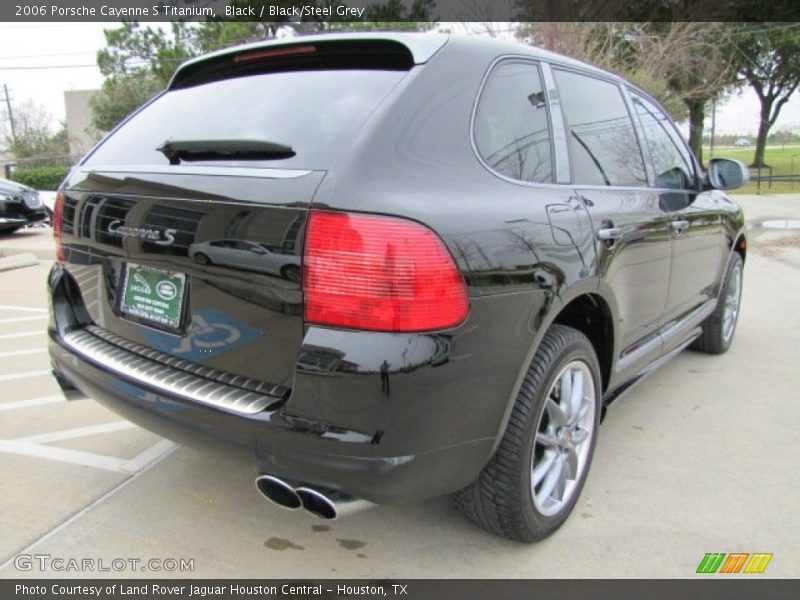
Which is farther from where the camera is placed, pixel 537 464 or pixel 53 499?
pixel 53 499

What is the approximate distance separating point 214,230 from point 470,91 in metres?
0.96

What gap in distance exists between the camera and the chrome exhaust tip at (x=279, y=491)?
1.87 metres

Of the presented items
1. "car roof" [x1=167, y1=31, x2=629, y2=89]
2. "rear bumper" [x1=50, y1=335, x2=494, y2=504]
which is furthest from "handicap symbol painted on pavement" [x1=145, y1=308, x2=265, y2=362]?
"car roof" [x1=167, y1=31, x2=629, y2=89]

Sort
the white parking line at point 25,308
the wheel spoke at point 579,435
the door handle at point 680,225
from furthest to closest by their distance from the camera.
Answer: the white parking line at point 25,308 → the door handle at point 680,225 → the wheel spoke at point 579,435

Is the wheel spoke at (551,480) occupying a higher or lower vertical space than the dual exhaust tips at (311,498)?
lower

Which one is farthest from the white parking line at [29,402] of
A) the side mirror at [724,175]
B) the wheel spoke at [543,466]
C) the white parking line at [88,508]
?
the side mirror at [724,175]

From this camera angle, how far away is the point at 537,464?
2.40 m

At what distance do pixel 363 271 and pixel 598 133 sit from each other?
165 centimetres

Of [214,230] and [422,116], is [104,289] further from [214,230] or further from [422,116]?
[422,116]

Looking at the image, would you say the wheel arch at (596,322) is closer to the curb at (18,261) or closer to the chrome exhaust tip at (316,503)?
the chrome exhaust tip at (316,503)

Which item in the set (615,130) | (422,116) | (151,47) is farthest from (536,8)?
(422,116)

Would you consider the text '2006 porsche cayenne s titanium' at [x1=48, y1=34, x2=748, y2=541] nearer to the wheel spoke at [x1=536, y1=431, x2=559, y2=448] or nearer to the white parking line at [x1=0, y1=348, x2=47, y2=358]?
the wheel spoke at [x1=536, y1=431, x2=559, y2=448]

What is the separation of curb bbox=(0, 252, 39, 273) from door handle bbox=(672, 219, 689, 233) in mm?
7983

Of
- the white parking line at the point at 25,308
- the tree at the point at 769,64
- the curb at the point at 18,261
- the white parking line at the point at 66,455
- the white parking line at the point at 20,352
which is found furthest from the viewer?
the tree at the point at 769,64
